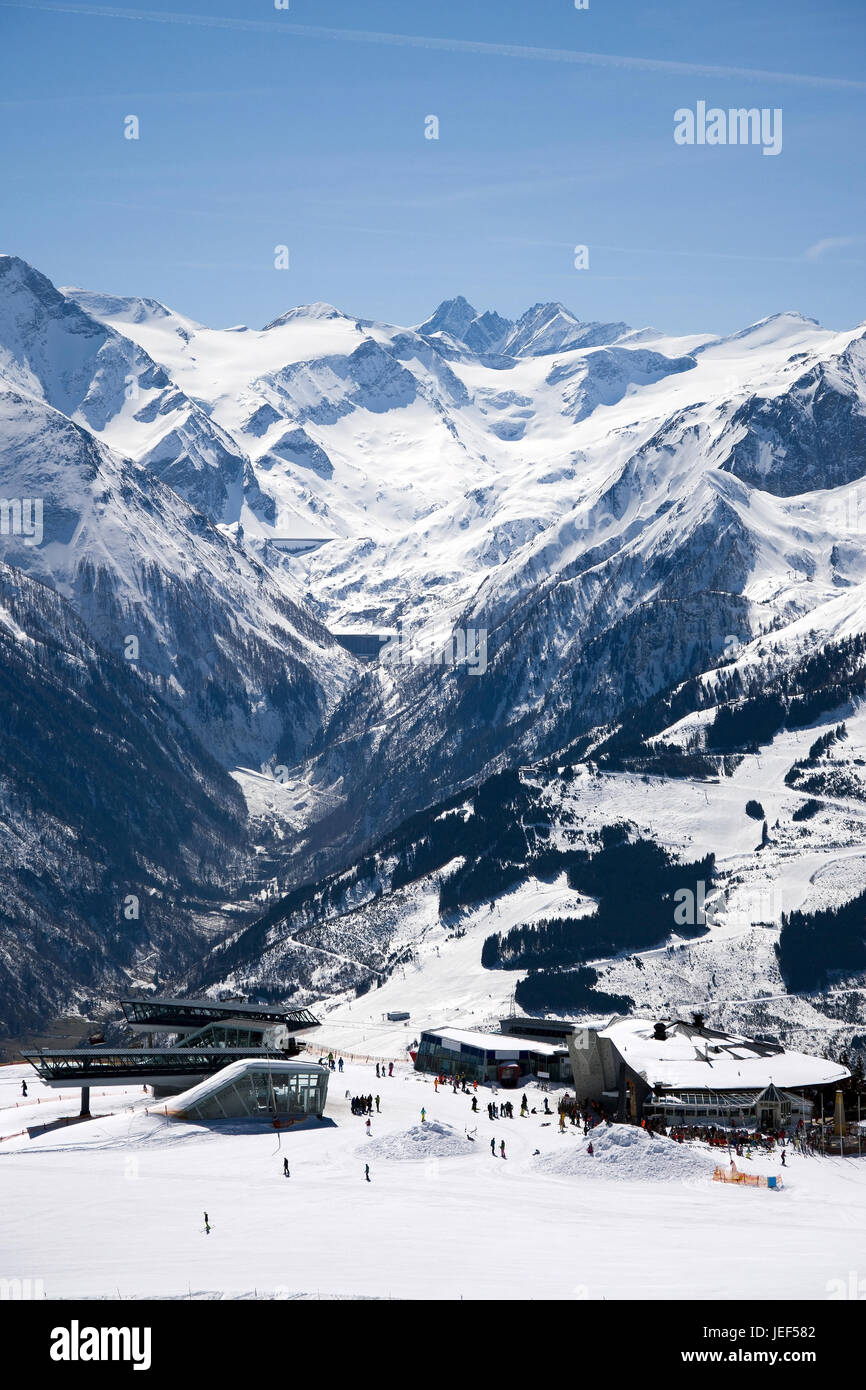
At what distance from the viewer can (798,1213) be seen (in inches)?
4469

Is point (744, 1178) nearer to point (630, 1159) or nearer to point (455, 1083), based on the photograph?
point (630, 1159)

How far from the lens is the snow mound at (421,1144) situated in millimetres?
134375

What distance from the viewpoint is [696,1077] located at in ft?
522

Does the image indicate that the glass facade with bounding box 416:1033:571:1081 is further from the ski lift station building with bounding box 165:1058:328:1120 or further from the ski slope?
the ski lift station building with bounding box 165:1058:328:1120

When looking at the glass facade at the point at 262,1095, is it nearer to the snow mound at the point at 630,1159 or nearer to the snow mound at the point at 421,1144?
the snow mound at the point at 421,1144

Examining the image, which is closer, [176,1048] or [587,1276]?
[587,1276]

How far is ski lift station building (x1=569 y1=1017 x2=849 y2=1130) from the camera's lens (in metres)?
154

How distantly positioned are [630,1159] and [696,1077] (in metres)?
33.8

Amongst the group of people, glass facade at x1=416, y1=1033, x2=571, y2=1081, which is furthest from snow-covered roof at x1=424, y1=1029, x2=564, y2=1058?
the group of people

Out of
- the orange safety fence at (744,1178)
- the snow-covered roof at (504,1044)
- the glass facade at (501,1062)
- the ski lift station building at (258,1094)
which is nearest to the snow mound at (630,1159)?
the orange safety fence at (744,1178)

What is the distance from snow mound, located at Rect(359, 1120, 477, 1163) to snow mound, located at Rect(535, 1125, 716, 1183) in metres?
7.53

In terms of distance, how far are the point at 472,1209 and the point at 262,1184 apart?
17.1 meters

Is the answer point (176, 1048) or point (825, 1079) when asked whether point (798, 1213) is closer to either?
point (825, 1079)
